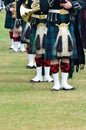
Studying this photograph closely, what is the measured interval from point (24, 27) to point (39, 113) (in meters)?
4.41

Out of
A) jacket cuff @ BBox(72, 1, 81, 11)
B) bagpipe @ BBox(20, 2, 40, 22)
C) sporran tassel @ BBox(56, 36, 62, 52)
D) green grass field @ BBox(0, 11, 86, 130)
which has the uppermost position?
jacket cuff @ BBox(72, 1, 81, 11)

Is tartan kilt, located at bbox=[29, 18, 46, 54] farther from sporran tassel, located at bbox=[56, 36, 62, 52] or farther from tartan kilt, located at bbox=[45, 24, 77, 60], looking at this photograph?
sporran tassel, located at bbox=[56, 36, 62, 52]

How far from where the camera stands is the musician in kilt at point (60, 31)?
9.40 metres

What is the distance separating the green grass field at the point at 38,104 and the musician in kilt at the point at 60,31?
45cm

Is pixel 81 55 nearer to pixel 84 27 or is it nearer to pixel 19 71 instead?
pixel 19 71

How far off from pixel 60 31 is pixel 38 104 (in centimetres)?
130

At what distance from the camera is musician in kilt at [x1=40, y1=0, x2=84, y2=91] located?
9.40 metres

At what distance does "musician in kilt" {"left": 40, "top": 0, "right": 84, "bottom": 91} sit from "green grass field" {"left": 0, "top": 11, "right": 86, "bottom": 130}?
450 millimetres

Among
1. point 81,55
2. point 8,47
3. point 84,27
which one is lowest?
point 8,47

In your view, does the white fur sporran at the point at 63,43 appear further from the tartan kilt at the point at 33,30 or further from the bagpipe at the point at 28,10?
the tartan kilt at the point at 33,30

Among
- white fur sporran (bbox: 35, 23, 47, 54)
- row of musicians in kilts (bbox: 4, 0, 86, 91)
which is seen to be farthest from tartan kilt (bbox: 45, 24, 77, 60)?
white fur sporran (bbox: 35, 23, 47, 54)

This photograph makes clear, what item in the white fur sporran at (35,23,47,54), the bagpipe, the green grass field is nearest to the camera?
the green grass field

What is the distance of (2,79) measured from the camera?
1088 cm

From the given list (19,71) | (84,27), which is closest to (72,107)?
(19,71)
